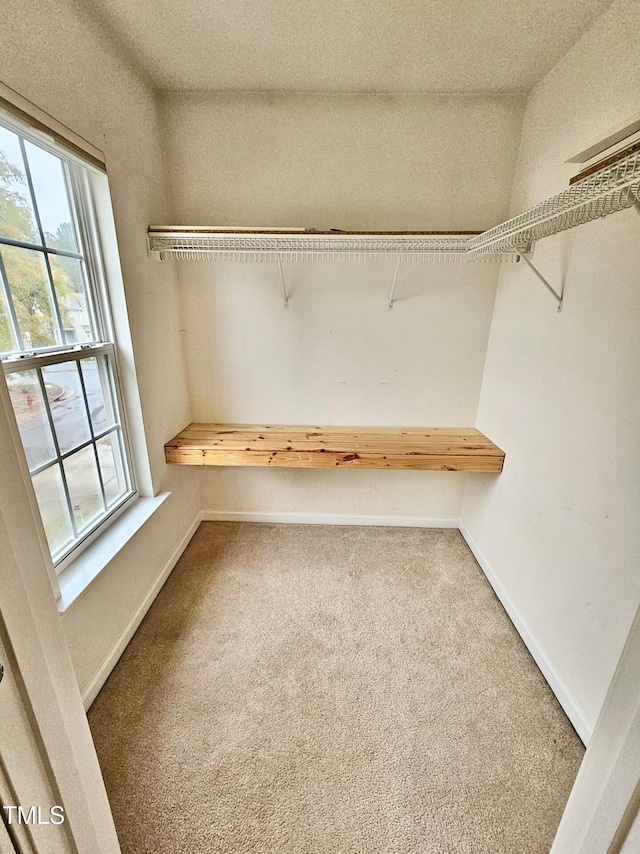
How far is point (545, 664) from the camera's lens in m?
1.46

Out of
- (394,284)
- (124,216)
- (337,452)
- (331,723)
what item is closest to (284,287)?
(394,284)

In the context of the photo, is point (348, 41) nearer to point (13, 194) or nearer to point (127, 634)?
point (13, 194)

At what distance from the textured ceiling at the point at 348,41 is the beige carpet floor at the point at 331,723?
100 inches

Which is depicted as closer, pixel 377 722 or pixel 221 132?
pixel 377 722

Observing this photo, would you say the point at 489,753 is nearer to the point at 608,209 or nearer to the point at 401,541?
the point at 401,541

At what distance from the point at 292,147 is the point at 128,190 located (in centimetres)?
90

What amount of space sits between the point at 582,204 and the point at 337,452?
55.7 inches

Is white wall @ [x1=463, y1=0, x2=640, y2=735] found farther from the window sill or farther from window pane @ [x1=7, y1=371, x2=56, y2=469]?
window pane @ [x1=7, y1=371, x2=56, y2=469]

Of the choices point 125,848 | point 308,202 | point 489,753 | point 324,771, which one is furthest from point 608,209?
point 125,848

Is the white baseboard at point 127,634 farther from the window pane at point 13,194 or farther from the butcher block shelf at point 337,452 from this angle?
the window pane at point 13,194

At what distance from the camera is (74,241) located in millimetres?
1409

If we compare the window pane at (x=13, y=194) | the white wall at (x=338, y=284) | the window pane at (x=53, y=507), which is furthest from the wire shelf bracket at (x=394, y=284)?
the window pane at (x=53, y=507)

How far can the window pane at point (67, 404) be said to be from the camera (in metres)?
1.29

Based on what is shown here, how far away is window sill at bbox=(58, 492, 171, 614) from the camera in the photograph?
1236mm
